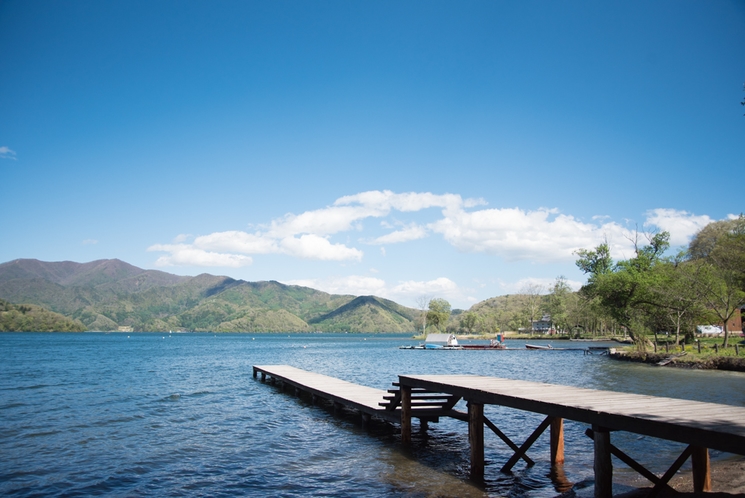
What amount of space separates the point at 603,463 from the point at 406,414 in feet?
24.4

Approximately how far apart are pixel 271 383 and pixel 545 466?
79.0 ft

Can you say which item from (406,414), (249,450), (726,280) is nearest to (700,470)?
(406,414)

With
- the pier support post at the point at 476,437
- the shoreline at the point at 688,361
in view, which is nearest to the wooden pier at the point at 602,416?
the pier support post at the point at 476,437

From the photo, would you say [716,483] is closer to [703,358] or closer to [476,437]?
[476,437]

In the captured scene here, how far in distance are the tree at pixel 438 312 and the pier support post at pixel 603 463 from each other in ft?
524

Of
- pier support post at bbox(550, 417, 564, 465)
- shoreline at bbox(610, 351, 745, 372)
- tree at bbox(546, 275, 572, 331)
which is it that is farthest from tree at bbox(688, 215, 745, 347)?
tree at bbox(546, 275, 572, 331)

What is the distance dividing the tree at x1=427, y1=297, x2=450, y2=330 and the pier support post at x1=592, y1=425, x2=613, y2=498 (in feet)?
524

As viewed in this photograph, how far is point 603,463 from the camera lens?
29.9 ft

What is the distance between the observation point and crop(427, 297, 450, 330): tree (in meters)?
168

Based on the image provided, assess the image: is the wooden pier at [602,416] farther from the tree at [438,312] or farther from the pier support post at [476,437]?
the tree at [438,312]

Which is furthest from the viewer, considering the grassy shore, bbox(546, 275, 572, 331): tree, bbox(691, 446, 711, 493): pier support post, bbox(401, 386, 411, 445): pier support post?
bbox(546, 275, 572, 331): tree

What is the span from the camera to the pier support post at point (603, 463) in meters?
9.09

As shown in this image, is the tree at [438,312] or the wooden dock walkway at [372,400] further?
the tree at [438,312]

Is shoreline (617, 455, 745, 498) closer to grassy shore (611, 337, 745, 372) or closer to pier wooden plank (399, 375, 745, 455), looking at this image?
pier wooden plank (399, 375, 745, 455)
